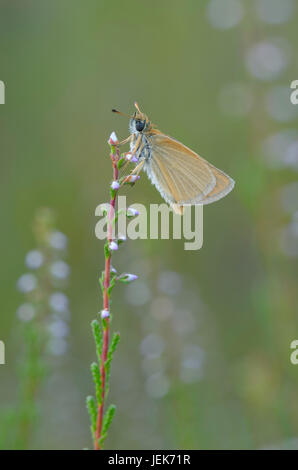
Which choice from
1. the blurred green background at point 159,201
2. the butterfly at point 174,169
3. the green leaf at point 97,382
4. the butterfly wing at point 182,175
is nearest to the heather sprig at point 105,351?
the green leaf at point 97,382

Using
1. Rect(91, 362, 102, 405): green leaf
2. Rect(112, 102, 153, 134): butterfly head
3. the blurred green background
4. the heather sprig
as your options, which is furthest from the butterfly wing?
Rect(91, 362, 102, 405): green leaf

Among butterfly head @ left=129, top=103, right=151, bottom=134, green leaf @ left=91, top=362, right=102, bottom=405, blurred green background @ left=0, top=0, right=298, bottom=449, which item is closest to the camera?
green leaf @ left=91, top=362, right=102, bottom=405

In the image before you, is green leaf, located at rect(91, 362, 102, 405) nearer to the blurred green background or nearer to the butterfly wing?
the butterfly wing

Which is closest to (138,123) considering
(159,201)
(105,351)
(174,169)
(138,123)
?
(138,123)

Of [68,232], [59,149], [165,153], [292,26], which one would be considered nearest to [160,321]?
[165,153]

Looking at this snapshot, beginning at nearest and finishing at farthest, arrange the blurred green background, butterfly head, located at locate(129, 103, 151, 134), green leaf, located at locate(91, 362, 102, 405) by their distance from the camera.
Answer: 1. green leaf, located at locate(91, 362, 102, 405)
2. butterfly head, located at locate(129, 103, 151, 134)
3. the blurred green background

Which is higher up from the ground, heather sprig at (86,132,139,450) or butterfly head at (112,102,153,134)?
butterfly head at (112,102,153,134)

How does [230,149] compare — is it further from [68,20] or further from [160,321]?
[160,321]
